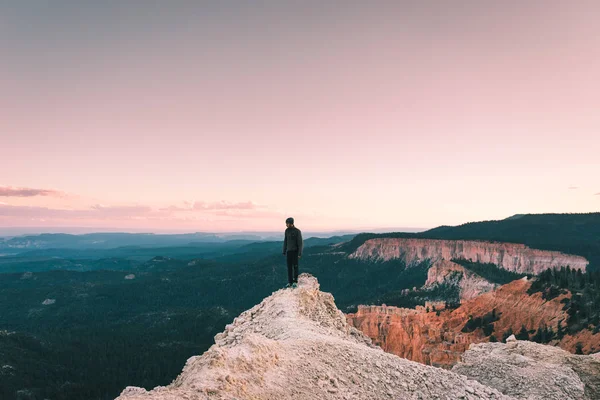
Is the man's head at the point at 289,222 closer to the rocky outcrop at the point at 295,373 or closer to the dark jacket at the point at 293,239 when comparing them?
the dark jacket at the point at 293,239

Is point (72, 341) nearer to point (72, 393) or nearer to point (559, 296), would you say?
point (72, 393)

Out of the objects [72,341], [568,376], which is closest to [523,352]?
[568,376]

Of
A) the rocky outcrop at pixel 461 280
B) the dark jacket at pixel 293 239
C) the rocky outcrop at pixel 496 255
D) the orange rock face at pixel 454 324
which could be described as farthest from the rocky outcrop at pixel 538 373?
the rocky outcrop at pixel 496 255

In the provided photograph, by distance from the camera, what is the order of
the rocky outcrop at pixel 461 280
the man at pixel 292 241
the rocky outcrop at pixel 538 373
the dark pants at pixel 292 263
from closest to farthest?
1. the rocky outcrop at pixel 538 373
2. the man at pixel 292 241
3. the dark pants at pixel 292 263
4. the rocky outcrop at pixel 461 280

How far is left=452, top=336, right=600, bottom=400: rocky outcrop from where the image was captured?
16156 mm

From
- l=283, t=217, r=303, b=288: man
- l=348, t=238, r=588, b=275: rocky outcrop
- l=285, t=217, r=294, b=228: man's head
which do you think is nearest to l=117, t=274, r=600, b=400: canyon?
l=283, t=217, r=303, b=288: man

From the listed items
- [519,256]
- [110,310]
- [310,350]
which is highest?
[310,350]

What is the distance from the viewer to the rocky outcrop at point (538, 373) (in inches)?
636

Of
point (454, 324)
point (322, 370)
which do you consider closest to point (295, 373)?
point (322, 370)

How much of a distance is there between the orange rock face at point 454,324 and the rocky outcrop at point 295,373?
4768 cm

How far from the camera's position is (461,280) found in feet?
376

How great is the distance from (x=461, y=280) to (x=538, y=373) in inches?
4181

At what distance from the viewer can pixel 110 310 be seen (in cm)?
19288

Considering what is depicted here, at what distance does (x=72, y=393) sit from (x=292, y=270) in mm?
93529
